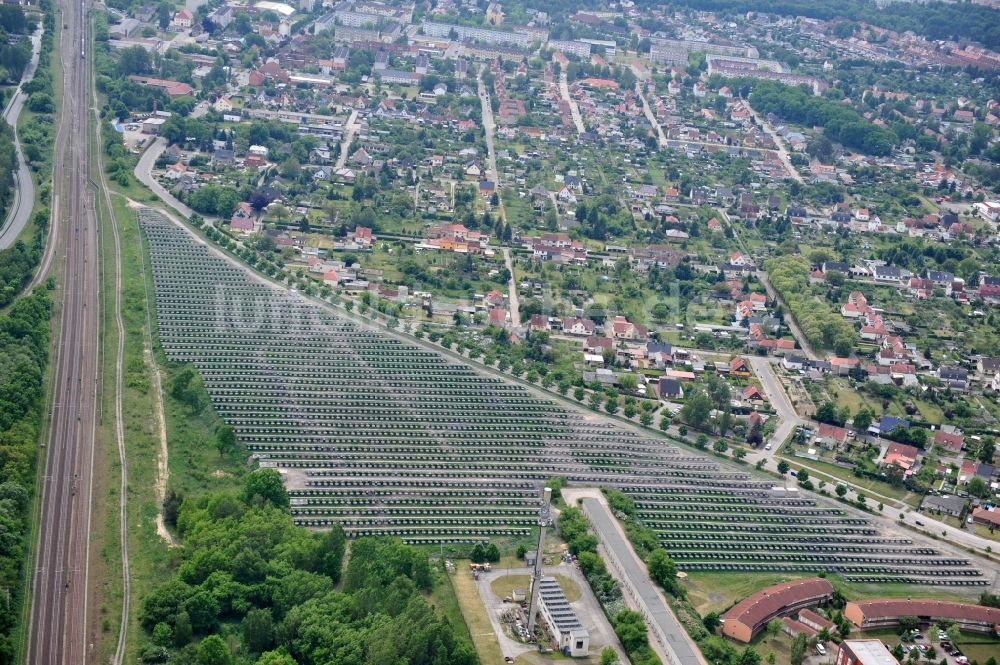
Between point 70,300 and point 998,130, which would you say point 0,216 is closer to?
point 70,300

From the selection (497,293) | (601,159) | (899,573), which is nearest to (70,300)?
(497,293)

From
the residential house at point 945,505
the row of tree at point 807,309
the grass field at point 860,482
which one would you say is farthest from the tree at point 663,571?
the row of tree at point 807,309

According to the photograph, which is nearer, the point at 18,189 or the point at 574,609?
the point at 574,609

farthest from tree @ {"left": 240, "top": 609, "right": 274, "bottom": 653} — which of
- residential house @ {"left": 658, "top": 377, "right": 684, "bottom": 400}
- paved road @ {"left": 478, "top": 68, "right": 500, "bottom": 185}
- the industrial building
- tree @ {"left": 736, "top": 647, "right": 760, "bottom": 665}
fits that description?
paved road @ {"left": 478, "top": 68, "right": 500, "bottom": 185}

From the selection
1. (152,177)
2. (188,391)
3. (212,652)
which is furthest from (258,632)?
(152,177)

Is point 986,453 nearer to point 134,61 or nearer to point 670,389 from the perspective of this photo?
point 670,389
